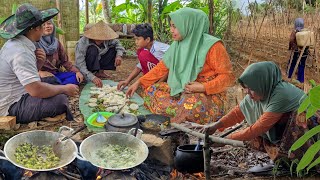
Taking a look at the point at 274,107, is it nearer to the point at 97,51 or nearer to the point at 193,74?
the point at 193,74

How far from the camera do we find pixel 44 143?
232 centimetres

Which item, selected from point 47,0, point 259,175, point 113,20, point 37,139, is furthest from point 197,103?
point 113,20

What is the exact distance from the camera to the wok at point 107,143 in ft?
7.04

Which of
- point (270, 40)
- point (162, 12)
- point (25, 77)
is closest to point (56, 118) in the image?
point (25, 77)

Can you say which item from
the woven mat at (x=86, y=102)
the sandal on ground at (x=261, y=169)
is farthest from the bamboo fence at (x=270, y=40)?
the sandal on ground at (x=261, y=169)

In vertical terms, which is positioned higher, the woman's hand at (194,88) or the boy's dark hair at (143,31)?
the boy's dark hair at (143,31)

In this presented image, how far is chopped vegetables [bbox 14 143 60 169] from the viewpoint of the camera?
6.81ft

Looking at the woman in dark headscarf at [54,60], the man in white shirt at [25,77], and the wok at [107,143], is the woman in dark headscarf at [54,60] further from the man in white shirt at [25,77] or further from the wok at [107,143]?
the wok at [107,143]

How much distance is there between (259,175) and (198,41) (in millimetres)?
1519

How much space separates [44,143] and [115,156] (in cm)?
49

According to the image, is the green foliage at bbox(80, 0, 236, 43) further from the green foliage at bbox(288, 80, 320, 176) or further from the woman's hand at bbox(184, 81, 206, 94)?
the green foliage at bbox(288, 80, 320, 176)

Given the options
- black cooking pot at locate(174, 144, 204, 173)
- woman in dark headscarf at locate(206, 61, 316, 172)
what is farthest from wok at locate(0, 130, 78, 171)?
woman in dark headscarf at locate(206, 61, 316, 172)

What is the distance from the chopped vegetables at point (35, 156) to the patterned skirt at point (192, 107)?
4.98 feet

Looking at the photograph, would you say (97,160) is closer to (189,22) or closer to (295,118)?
(295,118)
